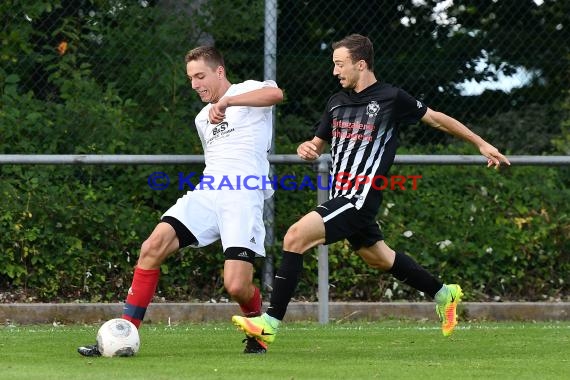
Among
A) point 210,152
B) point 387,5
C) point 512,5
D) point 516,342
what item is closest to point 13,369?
point 210,152

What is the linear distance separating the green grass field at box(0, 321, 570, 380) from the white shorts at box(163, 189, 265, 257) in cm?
61

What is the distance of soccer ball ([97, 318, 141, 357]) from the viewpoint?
6.86m

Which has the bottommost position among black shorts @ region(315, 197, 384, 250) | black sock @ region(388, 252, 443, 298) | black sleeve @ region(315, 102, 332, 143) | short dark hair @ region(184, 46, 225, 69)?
black sock @ region(388, 252, 443, 298)

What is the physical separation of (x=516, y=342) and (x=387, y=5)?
4.27 metres

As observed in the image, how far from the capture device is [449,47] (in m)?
11.7

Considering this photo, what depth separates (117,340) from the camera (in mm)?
6871

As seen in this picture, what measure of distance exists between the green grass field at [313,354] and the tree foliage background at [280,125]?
1203 mm

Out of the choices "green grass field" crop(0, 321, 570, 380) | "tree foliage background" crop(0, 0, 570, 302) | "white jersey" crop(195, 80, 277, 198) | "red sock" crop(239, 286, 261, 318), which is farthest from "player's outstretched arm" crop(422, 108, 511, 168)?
"tree foliage background" crop(0, 0, 570, 302)

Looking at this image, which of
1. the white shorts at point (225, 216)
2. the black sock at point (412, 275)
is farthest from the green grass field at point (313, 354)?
the white shorts at point (225, 216)

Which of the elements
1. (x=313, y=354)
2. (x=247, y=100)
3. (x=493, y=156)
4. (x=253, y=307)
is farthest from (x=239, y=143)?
(x=493, y=156)

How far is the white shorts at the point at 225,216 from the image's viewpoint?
7.31 m

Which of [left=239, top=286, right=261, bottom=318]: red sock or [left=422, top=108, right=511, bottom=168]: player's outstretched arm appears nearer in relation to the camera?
[left=239, top=286, right=261, bottom=318]: red sock

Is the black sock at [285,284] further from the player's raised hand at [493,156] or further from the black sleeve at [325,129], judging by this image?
the player's raised hand at [493,156]

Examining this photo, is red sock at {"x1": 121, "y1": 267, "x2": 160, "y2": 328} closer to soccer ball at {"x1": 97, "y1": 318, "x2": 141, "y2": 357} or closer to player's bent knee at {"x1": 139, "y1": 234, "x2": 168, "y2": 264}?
player's bent knee at {"x1": 139, "y1": 234, "x2": 168, "y2": 264}
